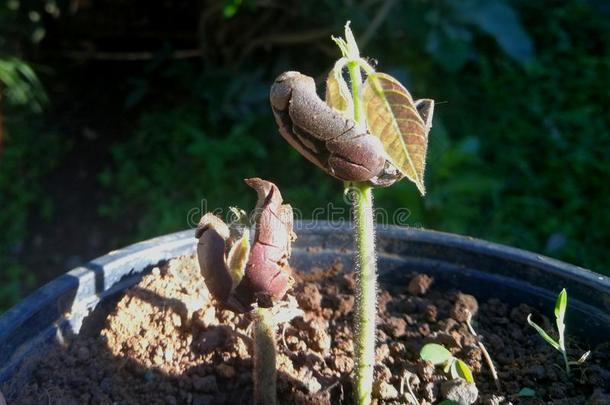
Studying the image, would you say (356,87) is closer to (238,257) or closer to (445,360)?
(238,257)

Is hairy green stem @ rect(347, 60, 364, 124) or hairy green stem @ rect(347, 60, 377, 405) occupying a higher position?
hairy green stem @ rect(347, 60, 364, 124)

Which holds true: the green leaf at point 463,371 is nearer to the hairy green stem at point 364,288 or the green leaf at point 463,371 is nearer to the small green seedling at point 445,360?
the small green seedling at point 445,360

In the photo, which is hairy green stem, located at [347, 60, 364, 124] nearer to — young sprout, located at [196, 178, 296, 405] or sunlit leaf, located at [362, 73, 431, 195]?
sunlit leaf, located at [362, 73, 431, 195]

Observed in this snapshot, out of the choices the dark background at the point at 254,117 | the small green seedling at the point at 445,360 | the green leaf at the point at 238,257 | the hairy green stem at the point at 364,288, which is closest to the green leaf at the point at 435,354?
the small green seedling at the point at 445,360

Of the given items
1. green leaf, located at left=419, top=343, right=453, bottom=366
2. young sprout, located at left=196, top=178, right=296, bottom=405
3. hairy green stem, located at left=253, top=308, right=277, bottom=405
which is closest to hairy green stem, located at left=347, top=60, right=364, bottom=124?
young sprout, located at left=196, top=178, right=296, bottom=405

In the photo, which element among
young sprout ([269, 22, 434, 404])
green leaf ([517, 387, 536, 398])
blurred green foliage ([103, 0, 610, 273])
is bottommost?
green leaf ([517, 387, 536, 398])

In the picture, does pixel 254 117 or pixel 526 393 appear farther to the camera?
pixel 254 117

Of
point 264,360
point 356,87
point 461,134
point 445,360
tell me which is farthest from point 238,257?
point 461,134
